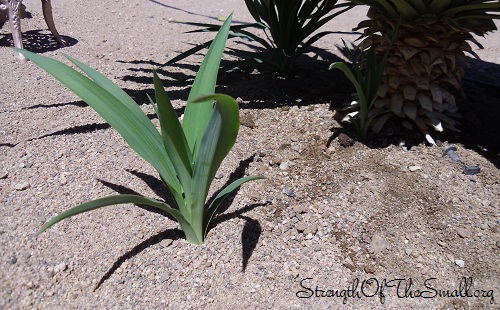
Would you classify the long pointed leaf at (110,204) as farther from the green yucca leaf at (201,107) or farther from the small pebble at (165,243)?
the green yucca leaf at (201,107)

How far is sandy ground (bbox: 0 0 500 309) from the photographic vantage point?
119 cm

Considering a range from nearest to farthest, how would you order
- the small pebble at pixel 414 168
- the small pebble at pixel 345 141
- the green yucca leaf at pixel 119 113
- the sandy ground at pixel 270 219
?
1. the green yucca leaf at pixel 119 113
2. the sandy ground at pixel 270 219
3. the small pebble at pixel 414 168
4. the small pebble at pixel 345 141

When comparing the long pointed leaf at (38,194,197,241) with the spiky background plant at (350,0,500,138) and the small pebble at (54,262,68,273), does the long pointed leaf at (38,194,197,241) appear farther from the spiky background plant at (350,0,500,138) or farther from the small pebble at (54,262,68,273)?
the spiky background plant at (350,0,500,138)

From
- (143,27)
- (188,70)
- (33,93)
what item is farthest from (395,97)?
(143,27)

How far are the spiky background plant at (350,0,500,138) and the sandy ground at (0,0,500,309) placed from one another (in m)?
0.12

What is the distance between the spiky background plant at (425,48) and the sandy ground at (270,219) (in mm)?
119

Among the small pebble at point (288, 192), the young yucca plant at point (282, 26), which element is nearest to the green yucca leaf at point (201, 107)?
the small pebble at point (288, 192)

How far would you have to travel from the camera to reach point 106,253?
4.17 feet

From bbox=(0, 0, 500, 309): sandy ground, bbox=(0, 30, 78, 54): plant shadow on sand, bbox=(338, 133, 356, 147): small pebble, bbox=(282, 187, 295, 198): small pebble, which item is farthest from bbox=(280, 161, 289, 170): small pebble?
bbox=(0, 30, 78, 54): plant shadow on sand

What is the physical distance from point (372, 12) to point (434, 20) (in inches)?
10.1

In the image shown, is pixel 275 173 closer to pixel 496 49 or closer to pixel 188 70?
pixel 188 70

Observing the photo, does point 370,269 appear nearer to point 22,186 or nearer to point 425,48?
point 425,48

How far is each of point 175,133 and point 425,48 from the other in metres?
1.01

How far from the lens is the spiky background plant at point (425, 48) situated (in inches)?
57.3
